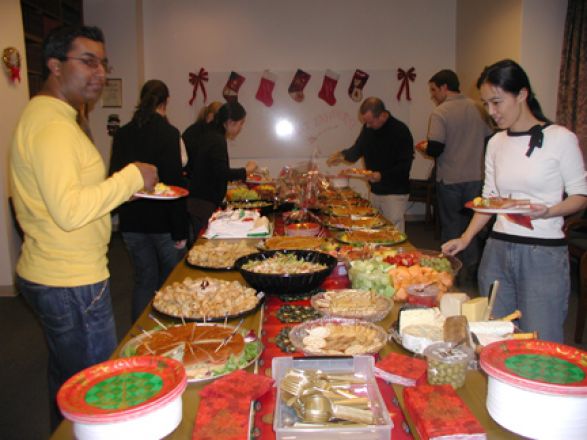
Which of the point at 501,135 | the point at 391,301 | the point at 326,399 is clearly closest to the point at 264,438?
the point at 326,399

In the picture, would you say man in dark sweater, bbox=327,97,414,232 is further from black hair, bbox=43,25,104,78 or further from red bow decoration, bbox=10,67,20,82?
black hair, bbox=43,25,104,78

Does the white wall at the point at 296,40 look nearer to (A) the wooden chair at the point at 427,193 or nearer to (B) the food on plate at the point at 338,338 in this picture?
(A) the wooden chair at the point at 427,193

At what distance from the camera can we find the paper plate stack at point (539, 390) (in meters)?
0.96

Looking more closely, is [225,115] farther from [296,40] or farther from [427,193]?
[427,193]

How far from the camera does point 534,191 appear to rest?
2008 mm

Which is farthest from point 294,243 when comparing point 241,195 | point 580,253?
point 580,253

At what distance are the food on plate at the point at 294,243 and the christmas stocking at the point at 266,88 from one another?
4926 millimetres

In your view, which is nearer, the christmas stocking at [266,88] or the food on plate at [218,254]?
the food on plate at [218,254]

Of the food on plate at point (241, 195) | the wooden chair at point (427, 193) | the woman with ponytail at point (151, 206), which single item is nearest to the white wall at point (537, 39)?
the wooden chair at point (427, 193)

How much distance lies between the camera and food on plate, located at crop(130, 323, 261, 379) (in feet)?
4.16

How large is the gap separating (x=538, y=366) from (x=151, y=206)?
86.5 inches

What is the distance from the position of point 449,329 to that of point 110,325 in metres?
1.09

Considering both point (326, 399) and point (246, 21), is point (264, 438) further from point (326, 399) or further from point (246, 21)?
point (246, 21)

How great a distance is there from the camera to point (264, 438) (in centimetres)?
105
